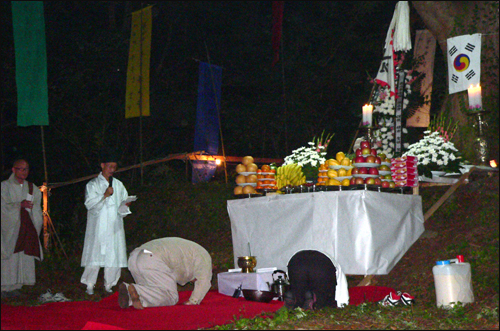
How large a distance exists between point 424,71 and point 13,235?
9074 mm

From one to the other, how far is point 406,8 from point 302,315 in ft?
21.2

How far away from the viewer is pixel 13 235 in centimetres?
715

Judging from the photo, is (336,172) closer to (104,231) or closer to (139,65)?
(104,231)

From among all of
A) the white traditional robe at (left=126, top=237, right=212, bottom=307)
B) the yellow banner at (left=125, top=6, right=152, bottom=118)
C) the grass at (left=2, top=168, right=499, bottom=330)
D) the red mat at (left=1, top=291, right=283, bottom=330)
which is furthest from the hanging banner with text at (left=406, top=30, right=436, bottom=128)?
the white traditional robe at (left=126, top=237, right=212, bottom=307)

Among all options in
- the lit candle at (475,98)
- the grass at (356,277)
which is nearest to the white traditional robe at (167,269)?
the grass at (356,277)

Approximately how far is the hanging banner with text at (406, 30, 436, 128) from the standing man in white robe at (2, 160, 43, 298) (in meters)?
7.90

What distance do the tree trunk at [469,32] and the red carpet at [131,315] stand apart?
14.3 ft

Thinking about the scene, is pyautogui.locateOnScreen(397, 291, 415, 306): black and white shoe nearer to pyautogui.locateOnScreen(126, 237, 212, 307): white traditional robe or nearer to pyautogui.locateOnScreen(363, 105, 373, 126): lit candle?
pyautogui.locateOnScreen(126, 237, 212, 307): white traditional robe

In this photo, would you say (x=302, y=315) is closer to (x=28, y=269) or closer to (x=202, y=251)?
(x=202, y=251)

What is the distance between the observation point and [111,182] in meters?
7.70

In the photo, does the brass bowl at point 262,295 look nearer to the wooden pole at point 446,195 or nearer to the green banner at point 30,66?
Result: the wooden pole at point 446,195

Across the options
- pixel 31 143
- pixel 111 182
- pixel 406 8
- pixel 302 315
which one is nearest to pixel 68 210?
pixel 31 143

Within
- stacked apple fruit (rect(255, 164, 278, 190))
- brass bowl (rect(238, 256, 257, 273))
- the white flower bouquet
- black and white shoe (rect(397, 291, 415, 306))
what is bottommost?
black and white shoe (rect(397, 291, 415, 306))

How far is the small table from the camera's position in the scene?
21.3 feet
